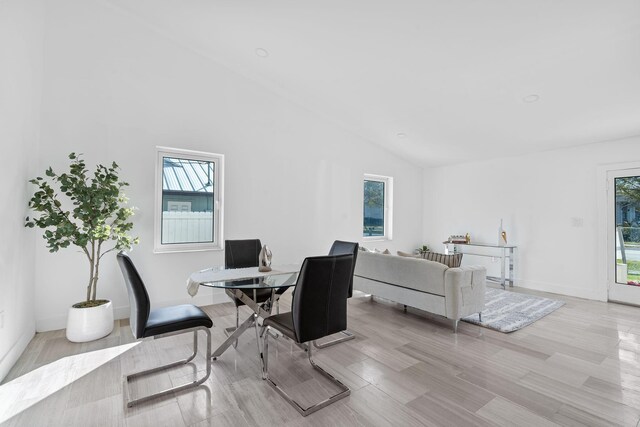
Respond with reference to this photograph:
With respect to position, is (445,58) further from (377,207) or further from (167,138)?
(377,207)

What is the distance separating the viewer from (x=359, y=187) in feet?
19.7

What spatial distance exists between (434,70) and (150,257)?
13.5 ft

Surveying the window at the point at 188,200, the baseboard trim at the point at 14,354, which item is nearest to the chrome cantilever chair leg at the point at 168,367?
the baseboard trim at the point at 14,354

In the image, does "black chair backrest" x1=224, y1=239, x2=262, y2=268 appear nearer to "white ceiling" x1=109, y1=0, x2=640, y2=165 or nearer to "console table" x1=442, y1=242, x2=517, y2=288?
"white ceiling" x1=109, y1=0, x2=640, y2=165

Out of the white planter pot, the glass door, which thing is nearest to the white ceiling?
the glass door

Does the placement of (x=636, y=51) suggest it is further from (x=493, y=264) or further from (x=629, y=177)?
(x=493, y=264)

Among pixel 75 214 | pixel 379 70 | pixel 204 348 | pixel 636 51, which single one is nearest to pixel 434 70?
pixel 379 70

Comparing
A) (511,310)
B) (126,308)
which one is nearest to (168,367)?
(126,308)

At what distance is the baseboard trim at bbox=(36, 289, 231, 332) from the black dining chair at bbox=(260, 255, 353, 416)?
228 cm

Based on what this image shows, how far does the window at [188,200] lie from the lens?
4.02 metres

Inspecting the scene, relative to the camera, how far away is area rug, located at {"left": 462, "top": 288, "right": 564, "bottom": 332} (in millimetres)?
3578

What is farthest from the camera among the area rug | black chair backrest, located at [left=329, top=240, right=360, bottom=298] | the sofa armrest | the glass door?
the glass door

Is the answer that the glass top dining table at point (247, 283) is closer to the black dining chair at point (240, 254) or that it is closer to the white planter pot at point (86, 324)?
the black dining chair at point (240, 254)

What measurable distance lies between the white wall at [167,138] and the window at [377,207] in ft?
2.28
